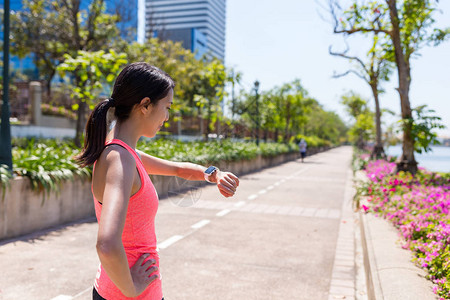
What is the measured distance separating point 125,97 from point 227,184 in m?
0.54

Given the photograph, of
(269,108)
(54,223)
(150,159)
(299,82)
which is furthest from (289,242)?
(299,82)

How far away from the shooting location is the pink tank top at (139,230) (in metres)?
1.56

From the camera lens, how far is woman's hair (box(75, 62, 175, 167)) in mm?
1614

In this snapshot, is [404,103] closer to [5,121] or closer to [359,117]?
[5,121]

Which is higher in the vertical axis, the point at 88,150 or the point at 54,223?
the point at 88,150

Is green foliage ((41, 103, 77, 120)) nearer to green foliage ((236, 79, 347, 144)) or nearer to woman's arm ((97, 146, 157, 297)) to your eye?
green foliage ((236, 79, 347, 144))

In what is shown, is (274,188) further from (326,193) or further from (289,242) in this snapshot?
(289,242)

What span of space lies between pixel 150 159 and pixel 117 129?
559 millimetres

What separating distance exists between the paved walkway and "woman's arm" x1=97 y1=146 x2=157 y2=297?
60 cm

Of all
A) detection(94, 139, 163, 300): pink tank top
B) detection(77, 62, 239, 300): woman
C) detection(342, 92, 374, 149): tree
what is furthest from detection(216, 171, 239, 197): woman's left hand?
detection(342, 92, 374, 149): tree

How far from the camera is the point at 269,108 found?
3067 cm

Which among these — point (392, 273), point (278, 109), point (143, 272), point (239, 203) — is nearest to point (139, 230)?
point (143, 272)

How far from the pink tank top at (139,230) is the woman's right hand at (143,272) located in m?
0.04

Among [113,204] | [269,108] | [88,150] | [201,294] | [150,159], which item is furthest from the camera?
[269,108]
